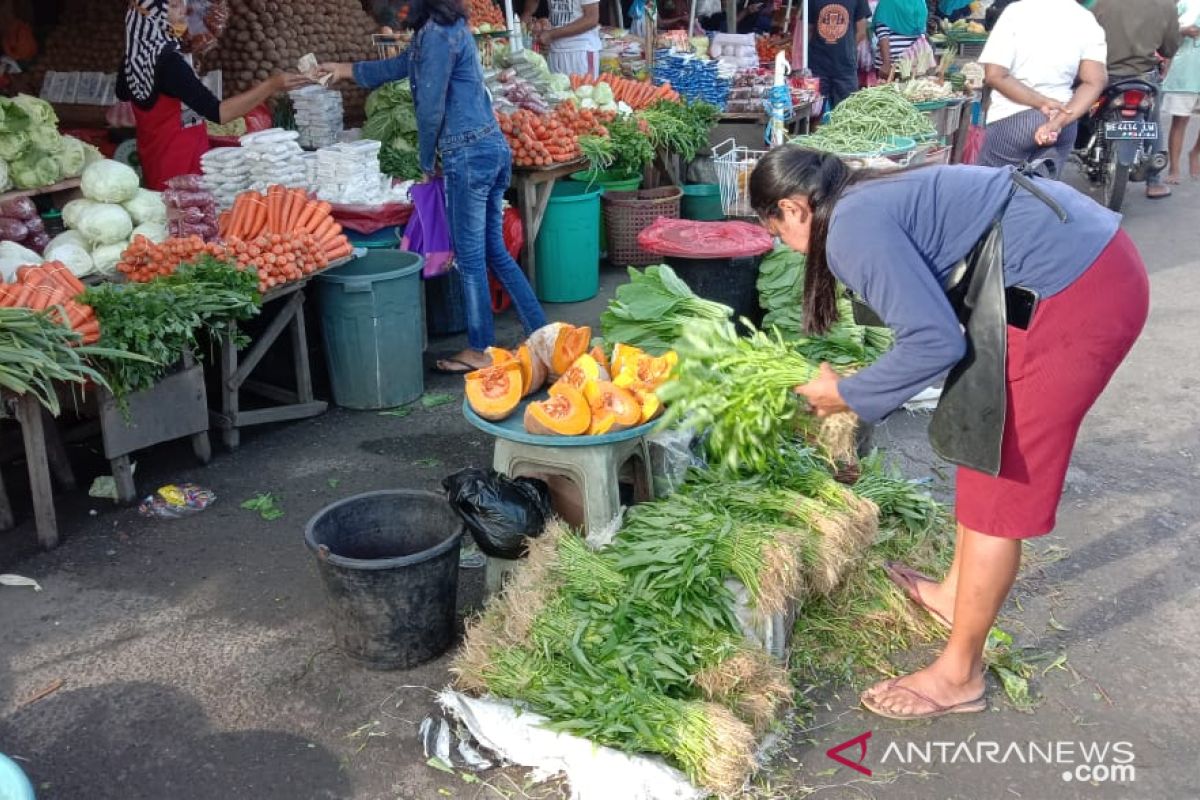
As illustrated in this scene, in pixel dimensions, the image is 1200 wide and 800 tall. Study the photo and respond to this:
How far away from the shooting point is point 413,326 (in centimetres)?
527

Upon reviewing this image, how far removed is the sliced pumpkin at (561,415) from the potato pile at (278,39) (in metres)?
6.06

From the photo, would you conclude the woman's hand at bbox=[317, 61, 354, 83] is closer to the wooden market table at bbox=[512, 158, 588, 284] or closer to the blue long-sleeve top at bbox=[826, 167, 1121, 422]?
the wooden market table at bbox=[512, 158, 588, 284]

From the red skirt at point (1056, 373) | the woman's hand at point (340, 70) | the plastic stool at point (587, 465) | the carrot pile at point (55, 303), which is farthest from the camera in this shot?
the woman's hand at point (340, 70)

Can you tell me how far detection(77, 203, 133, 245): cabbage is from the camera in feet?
16.3

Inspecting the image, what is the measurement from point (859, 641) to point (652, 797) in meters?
1.10

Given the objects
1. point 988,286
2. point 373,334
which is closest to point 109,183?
point 373,334

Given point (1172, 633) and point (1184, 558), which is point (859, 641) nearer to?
point (1172, 633)

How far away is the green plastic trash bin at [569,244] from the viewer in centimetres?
676

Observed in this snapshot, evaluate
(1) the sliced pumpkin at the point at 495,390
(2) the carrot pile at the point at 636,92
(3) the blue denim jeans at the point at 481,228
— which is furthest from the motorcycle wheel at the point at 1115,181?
(1) the sliced pumpkin at the point at 495,390

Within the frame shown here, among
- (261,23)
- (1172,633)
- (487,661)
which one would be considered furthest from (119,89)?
(1172,633)

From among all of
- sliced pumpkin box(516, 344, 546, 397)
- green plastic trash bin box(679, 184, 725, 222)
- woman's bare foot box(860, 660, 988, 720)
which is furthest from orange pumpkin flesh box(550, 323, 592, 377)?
green plastic trash bin box(679, 184, 725, 222)

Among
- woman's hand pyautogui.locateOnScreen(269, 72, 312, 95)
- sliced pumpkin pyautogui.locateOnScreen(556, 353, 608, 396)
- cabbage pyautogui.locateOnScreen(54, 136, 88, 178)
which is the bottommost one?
sliced pumpkin pyautogui.locateOnScreen(556, 353, 608, 396)

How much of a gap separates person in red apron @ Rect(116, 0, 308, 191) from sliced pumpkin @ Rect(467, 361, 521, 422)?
115 inches

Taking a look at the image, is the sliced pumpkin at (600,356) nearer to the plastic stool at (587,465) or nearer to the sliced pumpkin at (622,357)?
the sliced pumpkin at (622,357)
